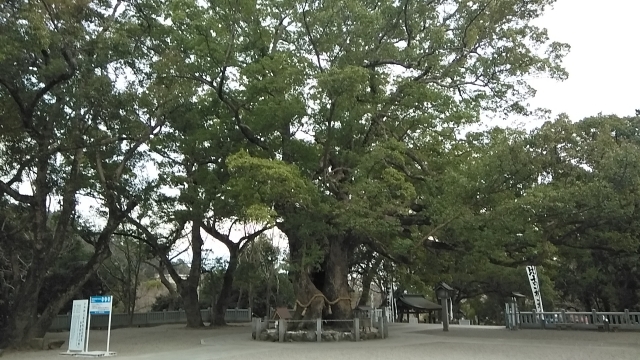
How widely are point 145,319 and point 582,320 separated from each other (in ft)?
72.2

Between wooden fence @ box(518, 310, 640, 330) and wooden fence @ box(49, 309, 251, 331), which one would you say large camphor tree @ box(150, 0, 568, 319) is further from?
wooden fence @ box(49, 309, 251, 331)

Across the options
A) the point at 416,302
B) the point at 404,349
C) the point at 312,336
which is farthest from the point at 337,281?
the point at 416,302

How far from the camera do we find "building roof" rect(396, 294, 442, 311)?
31188mm

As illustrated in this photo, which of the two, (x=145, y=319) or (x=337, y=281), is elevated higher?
(x=337, y=281)

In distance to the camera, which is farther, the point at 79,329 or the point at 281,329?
the point at 281,329

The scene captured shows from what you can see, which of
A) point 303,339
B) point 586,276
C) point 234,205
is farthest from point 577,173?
point 586,276

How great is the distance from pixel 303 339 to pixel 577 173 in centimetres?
884

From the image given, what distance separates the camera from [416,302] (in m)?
32.5

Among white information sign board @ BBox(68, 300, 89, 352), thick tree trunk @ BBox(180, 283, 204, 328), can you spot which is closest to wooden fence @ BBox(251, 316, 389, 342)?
white information sign board @ BBox(68, 300, 89, 352)

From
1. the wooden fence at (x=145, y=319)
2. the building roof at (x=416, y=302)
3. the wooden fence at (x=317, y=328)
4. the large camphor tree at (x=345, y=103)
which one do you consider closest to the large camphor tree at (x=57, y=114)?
the large camphor tree at (x=345, y=103)

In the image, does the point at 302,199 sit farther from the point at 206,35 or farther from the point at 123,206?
the point at 123,206

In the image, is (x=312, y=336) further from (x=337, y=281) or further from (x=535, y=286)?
(x=535, y=286)

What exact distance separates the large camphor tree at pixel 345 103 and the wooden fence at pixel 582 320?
735 centimetres

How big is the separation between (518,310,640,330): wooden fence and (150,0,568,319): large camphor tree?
7.35m
